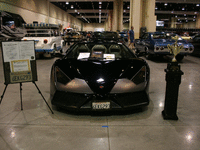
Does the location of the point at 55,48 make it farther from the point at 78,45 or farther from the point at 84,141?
the point at 84,141

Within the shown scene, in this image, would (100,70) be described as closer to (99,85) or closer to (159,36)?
(99,85)

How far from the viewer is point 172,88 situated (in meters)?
3.24

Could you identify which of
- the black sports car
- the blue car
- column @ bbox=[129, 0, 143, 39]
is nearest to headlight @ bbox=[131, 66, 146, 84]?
the black sports car

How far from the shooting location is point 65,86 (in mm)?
3289

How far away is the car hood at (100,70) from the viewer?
3.19m

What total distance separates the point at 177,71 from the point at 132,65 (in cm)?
78

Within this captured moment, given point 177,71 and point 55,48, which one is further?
point 55,48

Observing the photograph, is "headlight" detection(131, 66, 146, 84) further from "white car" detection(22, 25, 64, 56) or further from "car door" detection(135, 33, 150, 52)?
"white car" detection(22, 25, 64, 56)

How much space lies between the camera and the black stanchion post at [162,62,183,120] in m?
3.20

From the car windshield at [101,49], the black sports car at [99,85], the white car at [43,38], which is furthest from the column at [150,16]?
the black sports car at [99,85]

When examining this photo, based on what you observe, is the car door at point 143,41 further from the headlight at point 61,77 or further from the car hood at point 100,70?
the headlight at point 61,77

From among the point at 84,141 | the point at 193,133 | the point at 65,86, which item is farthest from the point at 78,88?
the point at 193,133

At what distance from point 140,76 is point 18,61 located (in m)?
2.16

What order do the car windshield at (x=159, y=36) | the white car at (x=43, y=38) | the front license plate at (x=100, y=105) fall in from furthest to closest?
1. the white car at (x=43, y=38)
2. the car windshield at (x=159, y=36)
3. the front license plate at (x=100, y=105)
